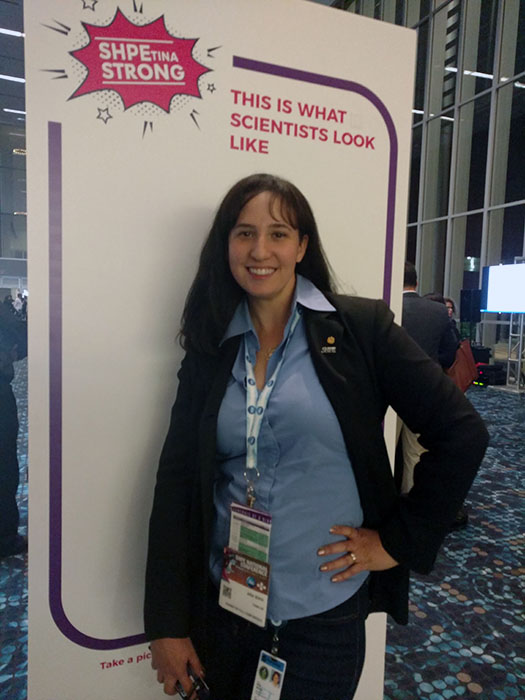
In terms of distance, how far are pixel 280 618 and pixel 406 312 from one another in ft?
8.13

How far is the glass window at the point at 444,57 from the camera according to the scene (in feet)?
29.7

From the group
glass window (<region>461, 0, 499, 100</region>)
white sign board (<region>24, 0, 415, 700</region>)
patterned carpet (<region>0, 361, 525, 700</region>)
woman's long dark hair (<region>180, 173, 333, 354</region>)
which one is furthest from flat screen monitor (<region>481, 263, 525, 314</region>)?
woman's long dark hair (<region>180, 173, 333, 354</region>)

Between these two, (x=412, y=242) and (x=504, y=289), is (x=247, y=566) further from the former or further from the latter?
(x=412, y=242)

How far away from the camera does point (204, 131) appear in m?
1.23

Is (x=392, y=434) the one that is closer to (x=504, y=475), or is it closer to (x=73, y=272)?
(x=73, y=272)

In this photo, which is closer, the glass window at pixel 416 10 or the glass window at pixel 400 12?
the glass window at pixel 416 10

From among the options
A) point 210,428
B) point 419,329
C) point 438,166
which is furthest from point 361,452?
point 438,166

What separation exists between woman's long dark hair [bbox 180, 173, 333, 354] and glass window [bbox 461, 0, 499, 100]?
29.7 feet

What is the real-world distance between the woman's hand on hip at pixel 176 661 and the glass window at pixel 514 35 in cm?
919

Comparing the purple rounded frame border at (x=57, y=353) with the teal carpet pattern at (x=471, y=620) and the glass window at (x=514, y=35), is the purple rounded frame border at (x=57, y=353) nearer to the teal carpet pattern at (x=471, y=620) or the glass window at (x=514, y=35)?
the teal carpet pattern at (x=471, y=620)

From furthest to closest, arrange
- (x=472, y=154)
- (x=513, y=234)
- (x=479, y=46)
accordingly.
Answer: (x=472, y=154), (x=479, y=46), (x=513, y=234)

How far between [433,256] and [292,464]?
10148mm

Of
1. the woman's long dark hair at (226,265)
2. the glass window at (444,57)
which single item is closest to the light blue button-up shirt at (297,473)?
the woman's long dark hair at (226,265)

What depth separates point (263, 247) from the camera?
98 cm
